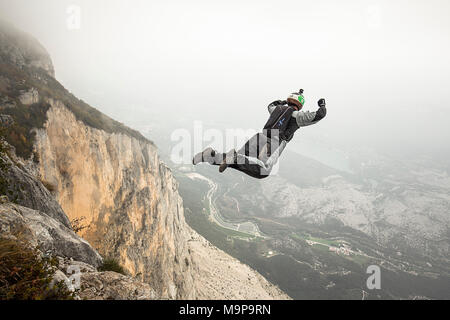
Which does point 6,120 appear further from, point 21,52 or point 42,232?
point 21,52

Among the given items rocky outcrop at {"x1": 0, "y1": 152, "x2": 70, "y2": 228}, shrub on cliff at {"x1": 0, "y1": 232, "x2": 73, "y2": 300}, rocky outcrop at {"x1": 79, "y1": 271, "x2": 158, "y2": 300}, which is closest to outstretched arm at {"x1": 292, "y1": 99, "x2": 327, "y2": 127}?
rocky outcrop at {"x1": 79, "y1": 271, "x2": 158, "y2": 300}

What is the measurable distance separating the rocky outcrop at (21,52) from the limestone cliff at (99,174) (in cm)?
11

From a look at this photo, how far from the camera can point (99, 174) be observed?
19.2m

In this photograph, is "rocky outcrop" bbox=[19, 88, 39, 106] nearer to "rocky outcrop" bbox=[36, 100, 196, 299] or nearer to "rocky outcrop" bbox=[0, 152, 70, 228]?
"rocky outcrop" bbox=[36, 100, 196, 299]

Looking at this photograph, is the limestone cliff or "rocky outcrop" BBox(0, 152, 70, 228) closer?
"rocky outcrop" BBox(0, 152, 70, 228)

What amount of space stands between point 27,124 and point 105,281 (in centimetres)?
1313

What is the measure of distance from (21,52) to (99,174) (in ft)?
56.5

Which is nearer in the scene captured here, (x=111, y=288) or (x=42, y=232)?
(x=111, y=288)

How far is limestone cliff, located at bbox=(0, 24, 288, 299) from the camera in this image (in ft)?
45.6

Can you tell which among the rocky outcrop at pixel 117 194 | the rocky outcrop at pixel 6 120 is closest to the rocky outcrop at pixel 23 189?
the rocky outcrop at pixel 6 120

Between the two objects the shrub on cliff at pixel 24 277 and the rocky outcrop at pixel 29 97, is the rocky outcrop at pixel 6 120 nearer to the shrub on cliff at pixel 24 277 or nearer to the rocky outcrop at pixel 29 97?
the rocky outcrop at pixel 29 97

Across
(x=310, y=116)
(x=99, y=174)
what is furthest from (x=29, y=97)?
(x=310, y=116)

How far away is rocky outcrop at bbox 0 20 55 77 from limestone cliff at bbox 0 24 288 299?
4.2 inches
